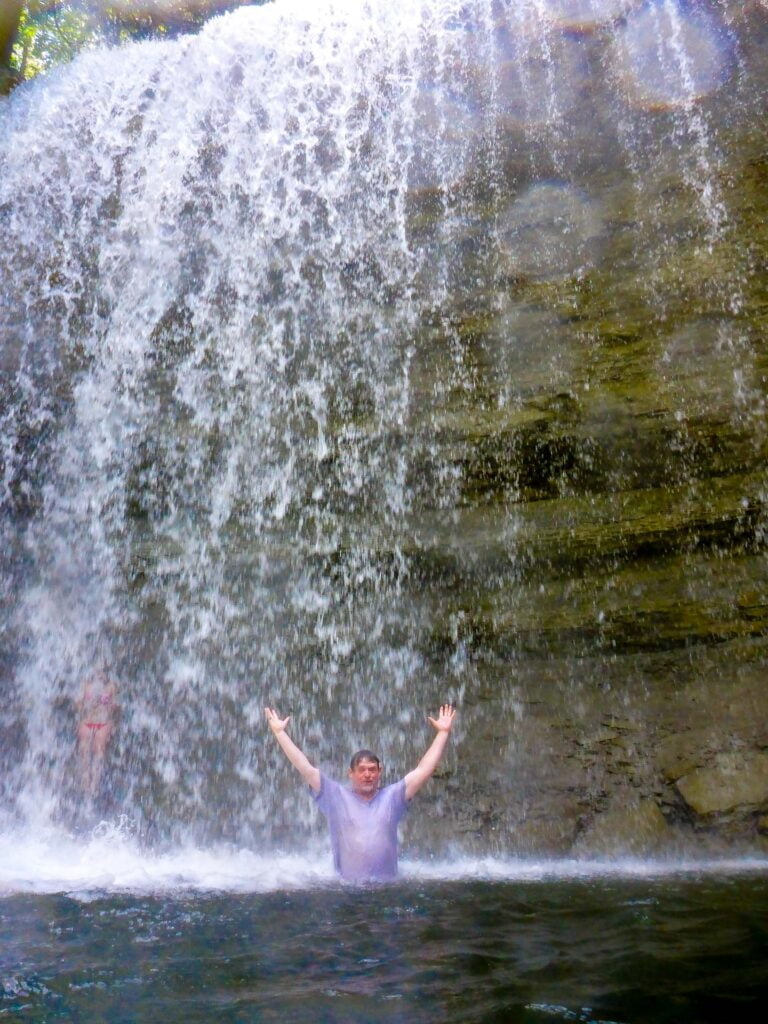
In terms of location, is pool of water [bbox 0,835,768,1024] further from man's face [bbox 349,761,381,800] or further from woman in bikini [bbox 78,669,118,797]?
woman in bikini [bbox 78,669,118,797]

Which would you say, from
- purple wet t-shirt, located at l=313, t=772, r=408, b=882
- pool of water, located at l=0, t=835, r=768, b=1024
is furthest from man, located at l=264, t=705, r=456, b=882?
pool of water, located at l=0, t=835, r=768, b=1024

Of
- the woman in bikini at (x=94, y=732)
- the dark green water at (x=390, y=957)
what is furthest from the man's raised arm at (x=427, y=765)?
the woman in bikini at (x=94, y=732)

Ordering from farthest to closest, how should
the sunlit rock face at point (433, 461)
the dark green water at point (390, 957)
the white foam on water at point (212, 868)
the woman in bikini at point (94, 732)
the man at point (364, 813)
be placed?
the woman in bikini at point (94, 732), the sunlit rock face at point (433, 461), the white foam on water at point (212, 868), the man at point (364, 813), the dark green water at point (390, 957)

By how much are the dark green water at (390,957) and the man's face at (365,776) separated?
65 centimetres

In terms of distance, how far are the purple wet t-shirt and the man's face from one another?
0.21ft

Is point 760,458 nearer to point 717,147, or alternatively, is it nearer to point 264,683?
point 717,147

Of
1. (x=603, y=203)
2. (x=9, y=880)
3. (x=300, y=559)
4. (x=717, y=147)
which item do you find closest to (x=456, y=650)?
(x=300, y=559)

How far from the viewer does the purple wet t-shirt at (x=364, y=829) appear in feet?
19.9

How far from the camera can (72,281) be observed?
35.3ft

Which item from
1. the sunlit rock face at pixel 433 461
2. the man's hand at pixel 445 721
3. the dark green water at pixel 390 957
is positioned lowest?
the dark green water at pixel 390 957

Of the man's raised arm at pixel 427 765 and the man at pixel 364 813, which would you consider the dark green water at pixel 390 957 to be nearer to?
the man at pixel 364 813

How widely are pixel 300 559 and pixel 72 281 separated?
4.60 metres

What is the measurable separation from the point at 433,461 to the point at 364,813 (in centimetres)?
377

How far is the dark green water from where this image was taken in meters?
3.64
